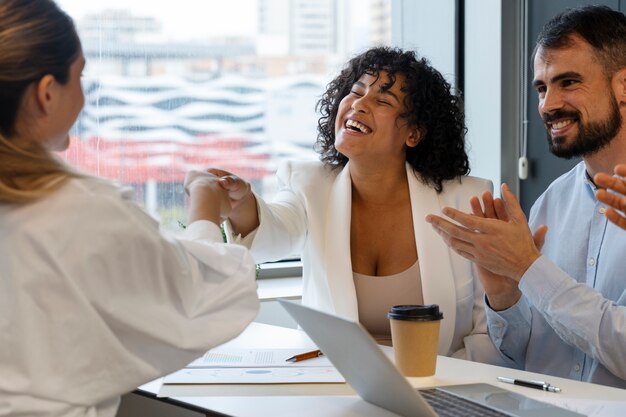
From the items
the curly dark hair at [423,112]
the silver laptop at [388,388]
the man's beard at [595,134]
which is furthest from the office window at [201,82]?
the silver laptop at [388,388]

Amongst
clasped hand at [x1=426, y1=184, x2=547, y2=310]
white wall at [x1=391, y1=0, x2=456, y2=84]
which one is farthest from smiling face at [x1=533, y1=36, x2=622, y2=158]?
white wall at [x1=391, y1=0, x2=456, y2=84]

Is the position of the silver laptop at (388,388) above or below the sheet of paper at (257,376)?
→ above

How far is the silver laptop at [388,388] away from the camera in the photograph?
1.40 metres

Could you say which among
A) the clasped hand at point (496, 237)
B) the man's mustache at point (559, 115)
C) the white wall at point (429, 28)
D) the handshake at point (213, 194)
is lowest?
the clasped hand at point (496, 237)

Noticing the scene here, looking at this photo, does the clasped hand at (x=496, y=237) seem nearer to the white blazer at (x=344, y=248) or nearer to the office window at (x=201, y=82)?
the white blazer at (x=344, y=248)

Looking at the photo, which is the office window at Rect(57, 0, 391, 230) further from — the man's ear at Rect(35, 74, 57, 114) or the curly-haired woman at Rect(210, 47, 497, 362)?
the man's ear at Rect(35, 74, 57, 114)

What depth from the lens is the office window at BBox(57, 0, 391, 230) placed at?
3516mm

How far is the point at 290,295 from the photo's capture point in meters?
3.55

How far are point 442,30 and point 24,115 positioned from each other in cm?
306

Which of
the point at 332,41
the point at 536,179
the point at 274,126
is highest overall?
the point at 332,41

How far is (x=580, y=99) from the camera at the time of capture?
233 cm

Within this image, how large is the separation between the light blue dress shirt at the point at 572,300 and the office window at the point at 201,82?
1.61 metres

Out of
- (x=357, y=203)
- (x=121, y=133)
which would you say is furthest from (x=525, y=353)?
(x=121, y=133)

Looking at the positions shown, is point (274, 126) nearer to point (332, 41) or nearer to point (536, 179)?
point (332, 41)
